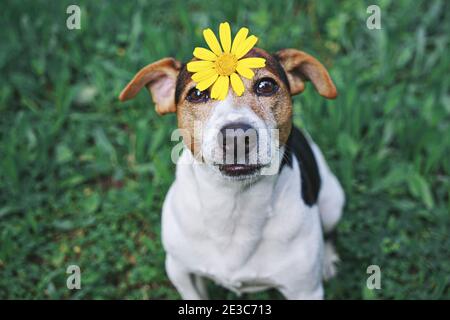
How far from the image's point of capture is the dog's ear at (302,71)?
2.76 metres

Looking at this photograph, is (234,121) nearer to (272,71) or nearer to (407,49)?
(272,71)

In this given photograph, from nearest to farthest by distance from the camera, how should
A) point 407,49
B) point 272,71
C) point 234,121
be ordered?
1. point 234,121
2. point 272,71
3. point 407,49

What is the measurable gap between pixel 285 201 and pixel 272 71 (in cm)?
61

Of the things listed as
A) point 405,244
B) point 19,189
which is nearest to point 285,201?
point 405,244

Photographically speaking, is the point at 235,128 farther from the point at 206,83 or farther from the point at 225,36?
the point at 225,36

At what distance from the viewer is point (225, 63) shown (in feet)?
7.86

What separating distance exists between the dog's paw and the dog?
0.59 metres

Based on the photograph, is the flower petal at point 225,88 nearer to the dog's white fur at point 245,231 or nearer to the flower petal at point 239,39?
the flower petal at point 239,39

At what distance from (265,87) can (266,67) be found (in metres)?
0.09

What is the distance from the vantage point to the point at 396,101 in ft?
14.1
